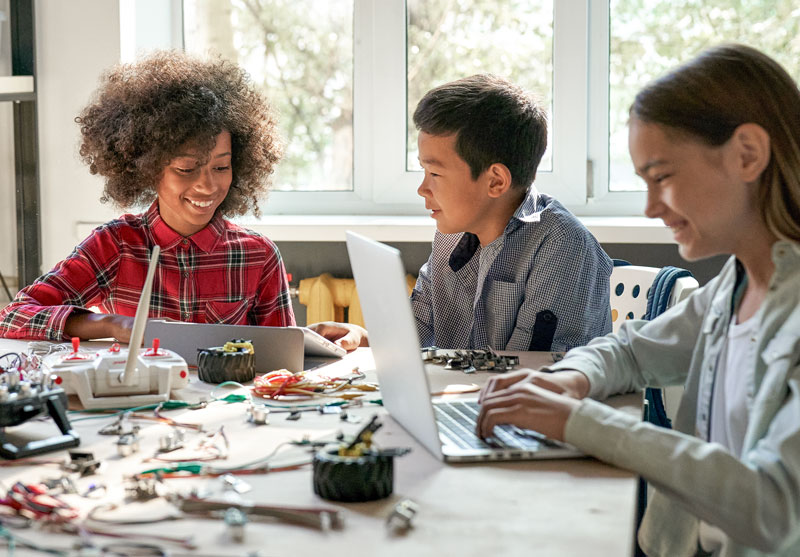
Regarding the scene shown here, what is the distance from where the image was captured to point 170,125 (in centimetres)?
197

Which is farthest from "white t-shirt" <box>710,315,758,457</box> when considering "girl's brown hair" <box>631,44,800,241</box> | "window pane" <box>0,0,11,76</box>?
"window pane" <box>0,0,11,76</box>

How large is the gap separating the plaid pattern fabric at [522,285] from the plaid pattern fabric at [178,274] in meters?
0.38

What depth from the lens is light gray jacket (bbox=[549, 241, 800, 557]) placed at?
0.84 metres

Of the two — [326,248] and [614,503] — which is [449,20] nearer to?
[326,248]

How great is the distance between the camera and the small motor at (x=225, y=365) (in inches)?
52.9

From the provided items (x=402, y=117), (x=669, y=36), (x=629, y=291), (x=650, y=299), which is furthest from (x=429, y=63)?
(x=650, y=299)

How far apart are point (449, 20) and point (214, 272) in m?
1.30

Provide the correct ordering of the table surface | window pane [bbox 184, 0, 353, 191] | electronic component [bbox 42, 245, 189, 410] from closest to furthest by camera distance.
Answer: the table surface → electronic component [bbox 42, 245, 189, 410] → window pane [bbox 184, 0, 353, 191]

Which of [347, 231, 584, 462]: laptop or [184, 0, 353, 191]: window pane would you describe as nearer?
[347, 231, 584, 462]: laptop

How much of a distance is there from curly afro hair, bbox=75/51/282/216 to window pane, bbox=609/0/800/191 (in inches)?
44.0

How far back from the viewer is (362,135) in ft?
9.59

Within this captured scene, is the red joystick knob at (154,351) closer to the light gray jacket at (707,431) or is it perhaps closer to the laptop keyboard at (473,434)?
the laptop keyboard at (473,434)

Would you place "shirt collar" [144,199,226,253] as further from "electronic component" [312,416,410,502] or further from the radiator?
"electronic component" [312,416,410,502]

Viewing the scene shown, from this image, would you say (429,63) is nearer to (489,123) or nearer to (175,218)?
(489,123)
